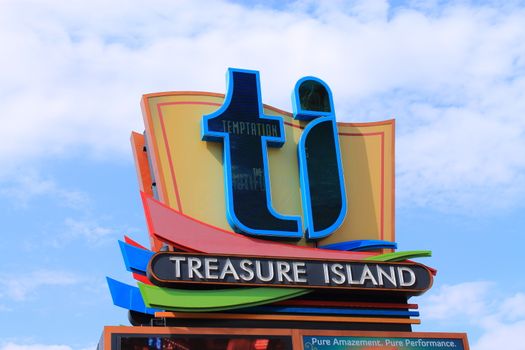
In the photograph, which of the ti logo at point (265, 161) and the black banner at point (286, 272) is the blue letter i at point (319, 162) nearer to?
the ti logo at point (265, 161)

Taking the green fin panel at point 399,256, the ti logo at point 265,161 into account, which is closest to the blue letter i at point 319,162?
the ti logo at point 265,161

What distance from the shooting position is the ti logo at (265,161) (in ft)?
65.0

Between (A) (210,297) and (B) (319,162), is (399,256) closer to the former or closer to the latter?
(B) (319,162)

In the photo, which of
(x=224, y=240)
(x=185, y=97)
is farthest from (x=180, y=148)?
(x=224, y=240)

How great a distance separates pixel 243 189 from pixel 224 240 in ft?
5.81

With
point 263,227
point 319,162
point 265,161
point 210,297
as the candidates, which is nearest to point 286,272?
point 263,227

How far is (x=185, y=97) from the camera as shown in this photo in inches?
816

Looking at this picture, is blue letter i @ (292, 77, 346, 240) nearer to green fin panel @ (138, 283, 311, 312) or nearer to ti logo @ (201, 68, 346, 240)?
ti logo @ (201, 68, 346, 240)

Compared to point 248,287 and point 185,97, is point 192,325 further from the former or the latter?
point 185,97

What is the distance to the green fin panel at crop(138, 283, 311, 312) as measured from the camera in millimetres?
16828

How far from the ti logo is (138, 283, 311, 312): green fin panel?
2.00 m

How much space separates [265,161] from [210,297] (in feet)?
15.1

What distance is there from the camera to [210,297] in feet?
57.0

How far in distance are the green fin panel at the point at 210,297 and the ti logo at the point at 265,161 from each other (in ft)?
6.55
